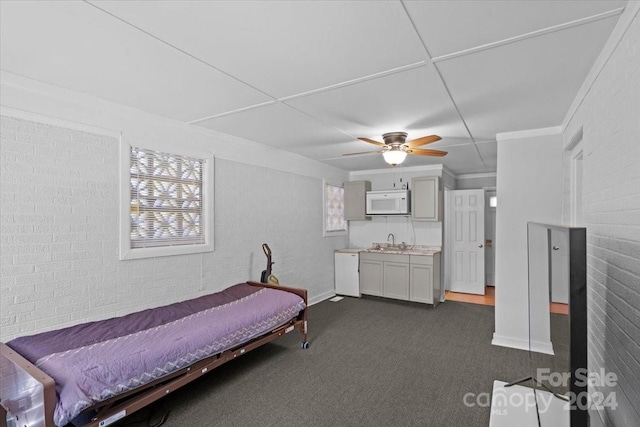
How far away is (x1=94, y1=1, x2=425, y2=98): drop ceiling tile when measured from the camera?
57.4 inches

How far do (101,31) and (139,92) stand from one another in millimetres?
861

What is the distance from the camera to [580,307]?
4.05 ft

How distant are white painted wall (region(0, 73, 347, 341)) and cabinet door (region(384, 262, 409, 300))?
2.66 metres

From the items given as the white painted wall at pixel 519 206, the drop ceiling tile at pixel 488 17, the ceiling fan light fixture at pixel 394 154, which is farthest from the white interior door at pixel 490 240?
the drop ceiling tile at pixel 488 17

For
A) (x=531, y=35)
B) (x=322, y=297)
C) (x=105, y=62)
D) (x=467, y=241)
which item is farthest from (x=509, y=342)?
(x=105, y=62)

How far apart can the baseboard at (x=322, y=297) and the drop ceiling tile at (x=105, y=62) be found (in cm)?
340

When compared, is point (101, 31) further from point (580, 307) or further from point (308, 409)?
point (308, 409)

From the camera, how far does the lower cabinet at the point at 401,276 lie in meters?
5.02

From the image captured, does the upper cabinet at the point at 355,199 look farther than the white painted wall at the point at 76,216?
Yes

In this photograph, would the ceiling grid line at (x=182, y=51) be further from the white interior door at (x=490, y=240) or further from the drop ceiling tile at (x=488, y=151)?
Result: the white interior door at (x=490, y=240)

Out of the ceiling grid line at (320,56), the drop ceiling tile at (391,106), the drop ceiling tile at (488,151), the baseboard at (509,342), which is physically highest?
the ceiling grid line at (320,56)

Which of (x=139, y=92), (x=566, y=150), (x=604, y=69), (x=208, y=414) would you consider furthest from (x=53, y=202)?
(x=566, y=150)

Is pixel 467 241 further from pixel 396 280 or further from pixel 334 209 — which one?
pixel 334 209

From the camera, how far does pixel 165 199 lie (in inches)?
124
